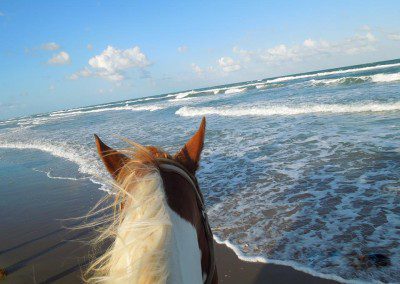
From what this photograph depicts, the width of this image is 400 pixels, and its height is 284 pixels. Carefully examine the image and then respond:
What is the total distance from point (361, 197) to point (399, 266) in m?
2.17

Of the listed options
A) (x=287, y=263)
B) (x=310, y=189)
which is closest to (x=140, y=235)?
(x=287, y=263)

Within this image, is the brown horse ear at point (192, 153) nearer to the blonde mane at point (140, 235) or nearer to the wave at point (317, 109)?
the blonde mane at point (140, 235)

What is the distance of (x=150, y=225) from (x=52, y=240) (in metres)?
5.49

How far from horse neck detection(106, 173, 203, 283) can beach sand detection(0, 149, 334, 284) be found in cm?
251

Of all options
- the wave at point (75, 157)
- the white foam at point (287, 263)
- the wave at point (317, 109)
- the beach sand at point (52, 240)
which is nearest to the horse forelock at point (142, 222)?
the beach sand at point (52, 240)

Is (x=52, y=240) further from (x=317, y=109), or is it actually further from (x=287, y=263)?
(x=317, y=109)

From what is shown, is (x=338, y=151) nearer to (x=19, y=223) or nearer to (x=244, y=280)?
(x=244, y=280)

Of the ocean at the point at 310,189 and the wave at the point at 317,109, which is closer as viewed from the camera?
the ocean at the point at 310,189

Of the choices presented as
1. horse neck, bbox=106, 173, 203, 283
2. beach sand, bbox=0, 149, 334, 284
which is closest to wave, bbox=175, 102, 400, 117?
beach sand, bbox=0, 149, 334, 284

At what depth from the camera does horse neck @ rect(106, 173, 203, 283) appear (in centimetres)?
99

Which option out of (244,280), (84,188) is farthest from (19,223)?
(244,280)

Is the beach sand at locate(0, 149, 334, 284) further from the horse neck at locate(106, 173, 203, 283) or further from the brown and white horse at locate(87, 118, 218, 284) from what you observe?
the horse neck at locate(106, 173, 203, 283)

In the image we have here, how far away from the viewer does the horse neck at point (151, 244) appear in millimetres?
993

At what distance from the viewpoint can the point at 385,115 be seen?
39.0 ft
